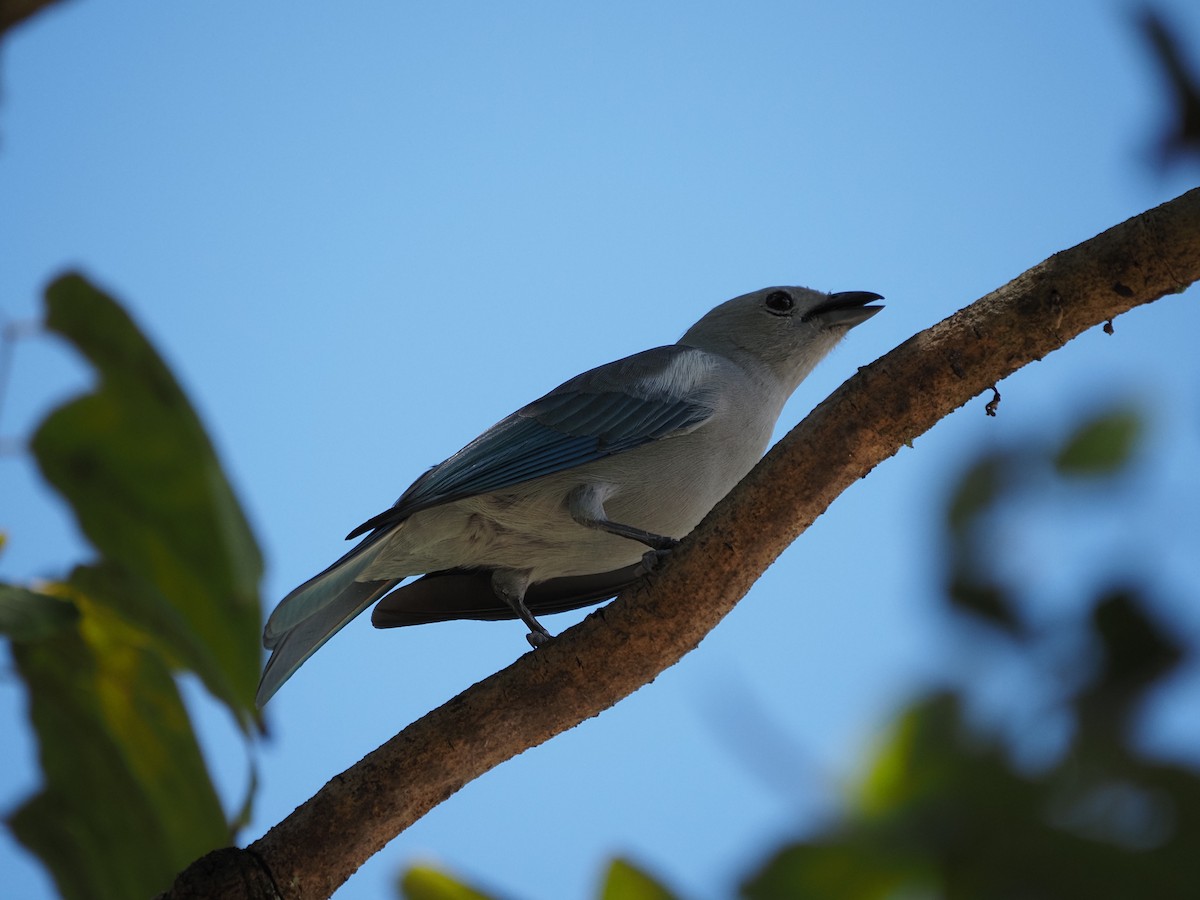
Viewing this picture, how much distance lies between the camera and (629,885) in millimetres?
1137

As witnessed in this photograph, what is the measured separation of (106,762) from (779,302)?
4470mm

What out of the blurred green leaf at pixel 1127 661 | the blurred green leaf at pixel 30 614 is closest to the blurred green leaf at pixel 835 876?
the blurred green leaf at pixel 1127 661

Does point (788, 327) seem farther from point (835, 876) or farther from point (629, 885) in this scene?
point (835, 876)

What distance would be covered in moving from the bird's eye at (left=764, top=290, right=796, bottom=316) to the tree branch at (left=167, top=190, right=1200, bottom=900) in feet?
9.03

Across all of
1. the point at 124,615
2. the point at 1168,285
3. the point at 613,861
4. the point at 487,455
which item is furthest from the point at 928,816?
the point at 487,455

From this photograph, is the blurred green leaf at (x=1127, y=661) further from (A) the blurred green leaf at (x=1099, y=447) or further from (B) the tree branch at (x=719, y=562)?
(B) the tree branch at (x=719, y=562)

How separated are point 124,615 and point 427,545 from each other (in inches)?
105

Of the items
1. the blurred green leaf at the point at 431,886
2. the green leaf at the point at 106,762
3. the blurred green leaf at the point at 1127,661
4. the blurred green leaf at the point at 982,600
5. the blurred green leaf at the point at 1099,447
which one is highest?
the green leaf at the point at 106,762

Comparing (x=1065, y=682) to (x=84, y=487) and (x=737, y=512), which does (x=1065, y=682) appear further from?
(x=737, y=512)

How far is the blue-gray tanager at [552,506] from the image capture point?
15.8ft

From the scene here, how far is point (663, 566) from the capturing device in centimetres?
362

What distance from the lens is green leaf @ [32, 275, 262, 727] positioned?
73.9 inches

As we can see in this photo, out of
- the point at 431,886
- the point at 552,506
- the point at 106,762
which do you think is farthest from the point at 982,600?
the point at 552,506

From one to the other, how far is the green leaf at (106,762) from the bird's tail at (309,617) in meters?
1.80
